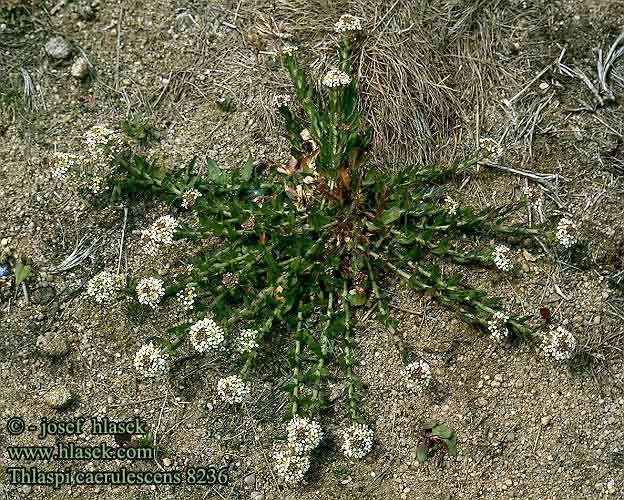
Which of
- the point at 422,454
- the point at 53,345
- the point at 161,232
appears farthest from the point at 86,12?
the point at 422,454

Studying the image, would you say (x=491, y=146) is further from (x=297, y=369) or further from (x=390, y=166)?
(x=297, y=369)

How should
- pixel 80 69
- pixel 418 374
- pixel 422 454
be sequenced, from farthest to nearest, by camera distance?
pixel 80 69 < pixel 422 454 < pixel 418 374

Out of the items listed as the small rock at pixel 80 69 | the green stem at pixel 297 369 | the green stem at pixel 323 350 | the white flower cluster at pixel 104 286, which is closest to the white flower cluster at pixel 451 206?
the green stem at pixel 323 350

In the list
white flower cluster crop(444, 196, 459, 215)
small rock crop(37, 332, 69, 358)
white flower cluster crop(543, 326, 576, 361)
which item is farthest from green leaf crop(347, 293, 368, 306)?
small rock crop(37, 332, 69, 358)

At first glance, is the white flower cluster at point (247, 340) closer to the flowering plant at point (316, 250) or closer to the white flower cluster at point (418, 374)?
the flowering plant at point (316, 250)

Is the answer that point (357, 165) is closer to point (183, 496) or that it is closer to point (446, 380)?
point (446, 380)
